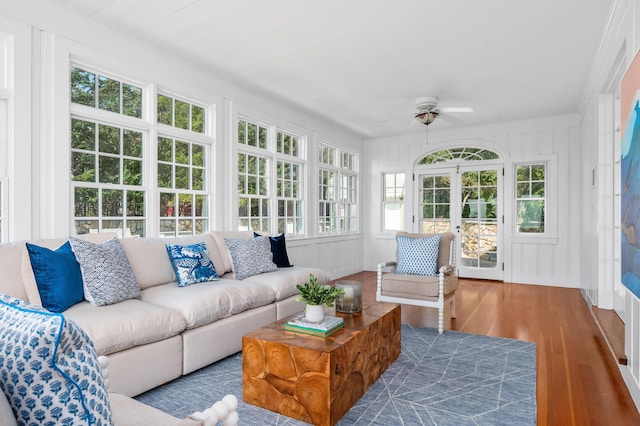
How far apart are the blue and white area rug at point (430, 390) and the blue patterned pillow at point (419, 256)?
3.15ft

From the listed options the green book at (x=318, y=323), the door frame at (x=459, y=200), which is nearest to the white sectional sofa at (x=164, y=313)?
the green book at (x=318, y=323)

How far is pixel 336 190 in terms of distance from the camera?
6.94 meters

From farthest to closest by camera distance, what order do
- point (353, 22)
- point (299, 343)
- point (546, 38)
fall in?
1. point (546, 38)
2. point (353, 22)
3. point (299, 343)

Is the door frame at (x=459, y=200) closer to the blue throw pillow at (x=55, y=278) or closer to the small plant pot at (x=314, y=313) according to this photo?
the small plant pot at (x=314, y=313)

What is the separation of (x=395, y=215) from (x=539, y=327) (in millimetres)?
4006

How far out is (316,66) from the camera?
410 cm

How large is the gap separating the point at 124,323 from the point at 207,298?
0.65 meters

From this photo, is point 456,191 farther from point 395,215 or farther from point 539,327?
point 539,327

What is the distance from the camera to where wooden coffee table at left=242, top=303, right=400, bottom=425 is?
2.00 m

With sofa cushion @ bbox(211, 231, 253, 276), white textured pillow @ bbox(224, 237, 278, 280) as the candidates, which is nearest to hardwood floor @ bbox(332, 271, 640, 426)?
white textured pillow @ bbox(224, 237, 278, 280)

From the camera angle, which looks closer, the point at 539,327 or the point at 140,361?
the point at 140,361

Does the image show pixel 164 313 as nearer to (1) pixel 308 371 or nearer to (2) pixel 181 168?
(1) pixel 308 371

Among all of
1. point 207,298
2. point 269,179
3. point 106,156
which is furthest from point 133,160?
point 269,179

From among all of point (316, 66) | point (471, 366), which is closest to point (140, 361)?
point (471, 366)
